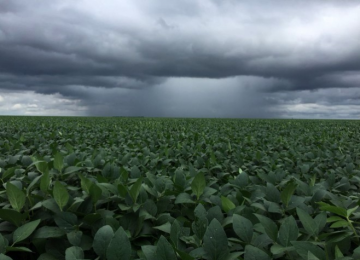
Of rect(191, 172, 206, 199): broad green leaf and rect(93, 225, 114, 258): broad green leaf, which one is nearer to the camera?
rect(93, 225, 114, 258): broad green leaf

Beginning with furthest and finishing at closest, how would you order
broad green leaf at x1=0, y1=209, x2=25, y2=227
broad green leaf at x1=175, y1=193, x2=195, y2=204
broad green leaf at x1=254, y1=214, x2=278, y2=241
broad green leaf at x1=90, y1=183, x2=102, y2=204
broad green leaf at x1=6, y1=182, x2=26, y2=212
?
broad green leaf at x1=175, y1=193, x2=195, y2=204
broad green leaf at x1=90, y1=183, x2=102, y2=204
broad green leaf at x1=6, y1=182, x2=26, y2=212
broad green leaf at x1=0, y1=209, x2=25, y2=227
broad green leaf at x1=254, y1=214, x2=278, y2=241

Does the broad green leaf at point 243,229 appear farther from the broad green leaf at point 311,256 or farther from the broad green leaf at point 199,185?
the broad green leaf at point 199,185

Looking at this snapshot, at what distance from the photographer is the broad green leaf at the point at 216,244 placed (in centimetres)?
134

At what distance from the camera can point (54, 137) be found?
8094 mm

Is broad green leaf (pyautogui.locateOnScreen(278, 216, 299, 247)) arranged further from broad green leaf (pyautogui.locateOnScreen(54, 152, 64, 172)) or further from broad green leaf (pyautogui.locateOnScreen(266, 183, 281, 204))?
broad green leaf (pyautogui.locateOnScreen(54, 152, 64, 172))

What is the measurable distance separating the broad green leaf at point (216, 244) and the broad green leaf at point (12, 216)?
1.04 m

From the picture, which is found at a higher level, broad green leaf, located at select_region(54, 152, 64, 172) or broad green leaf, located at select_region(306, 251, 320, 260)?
broad green leaf, located at select_region(54, 152, 64, 172)

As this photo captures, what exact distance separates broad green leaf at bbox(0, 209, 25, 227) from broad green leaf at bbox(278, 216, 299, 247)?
4.53ft

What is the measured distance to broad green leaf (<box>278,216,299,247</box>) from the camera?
55.6 inches

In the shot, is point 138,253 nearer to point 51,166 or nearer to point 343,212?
point 343,212

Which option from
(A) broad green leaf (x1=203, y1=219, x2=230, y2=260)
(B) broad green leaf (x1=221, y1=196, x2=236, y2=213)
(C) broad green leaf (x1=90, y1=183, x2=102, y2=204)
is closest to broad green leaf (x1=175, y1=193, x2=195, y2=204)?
(B) broad green leaf (x1=221, y1=196, x2=236, y2=213)

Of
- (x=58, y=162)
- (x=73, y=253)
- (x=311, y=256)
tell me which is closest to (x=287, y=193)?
(x=311, y=256)

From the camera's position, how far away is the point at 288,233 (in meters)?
1.42

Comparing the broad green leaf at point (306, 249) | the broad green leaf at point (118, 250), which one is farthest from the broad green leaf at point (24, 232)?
the broad green leaf at point (306, 249)
